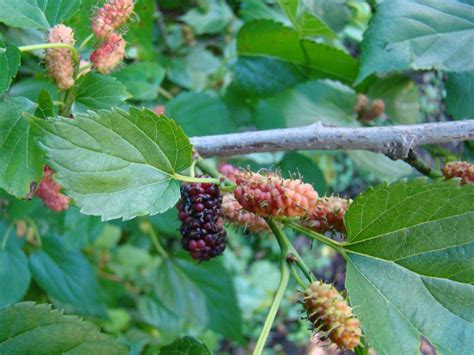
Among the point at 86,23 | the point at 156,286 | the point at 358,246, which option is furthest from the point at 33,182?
the point at 156,286

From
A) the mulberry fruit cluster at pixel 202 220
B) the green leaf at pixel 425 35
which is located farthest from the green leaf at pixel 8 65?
the green leaf at pixel 425 35

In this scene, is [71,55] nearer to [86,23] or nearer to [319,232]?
[86,23]

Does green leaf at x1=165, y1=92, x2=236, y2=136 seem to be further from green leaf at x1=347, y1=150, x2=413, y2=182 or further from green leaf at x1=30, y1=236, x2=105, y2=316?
green leaf at x1=30, y1=236, x2=105, y2=316

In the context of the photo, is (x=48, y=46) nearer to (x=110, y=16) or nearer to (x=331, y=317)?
(x=110, y=16)

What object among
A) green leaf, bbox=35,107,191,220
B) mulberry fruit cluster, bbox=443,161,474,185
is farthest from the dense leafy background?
mulberry fruit cluster, bbox=443,161,474,185

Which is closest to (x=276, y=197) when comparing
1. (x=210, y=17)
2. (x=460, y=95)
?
(x=460, y=95)
